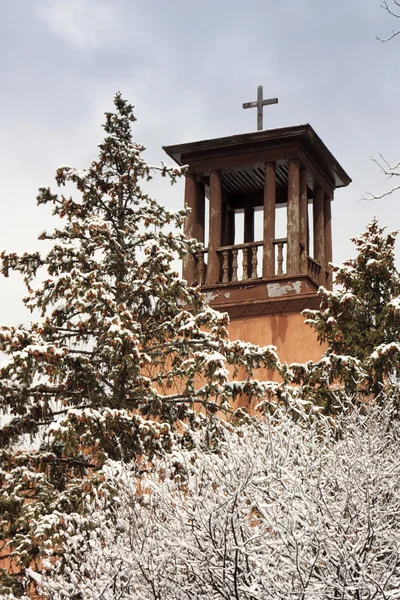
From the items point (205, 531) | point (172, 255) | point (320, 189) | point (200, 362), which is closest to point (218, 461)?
point (205, 531)

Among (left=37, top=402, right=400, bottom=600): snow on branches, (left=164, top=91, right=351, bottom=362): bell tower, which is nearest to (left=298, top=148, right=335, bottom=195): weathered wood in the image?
(left=164, top=91, right=351, bottom=362): bell tower

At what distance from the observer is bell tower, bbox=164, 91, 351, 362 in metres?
17.7

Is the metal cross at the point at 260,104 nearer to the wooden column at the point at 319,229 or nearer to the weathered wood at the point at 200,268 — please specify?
the wooden column at the point at 319,229

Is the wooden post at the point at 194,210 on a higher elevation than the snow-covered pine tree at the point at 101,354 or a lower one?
higher

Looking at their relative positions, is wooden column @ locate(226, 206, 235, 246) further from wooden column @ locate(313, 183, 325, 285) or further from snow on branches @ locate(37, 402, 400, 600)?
snow on branches @ locate(37, 402, 400, 600)

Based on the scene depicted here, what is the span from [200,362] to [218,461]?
3.08 metres

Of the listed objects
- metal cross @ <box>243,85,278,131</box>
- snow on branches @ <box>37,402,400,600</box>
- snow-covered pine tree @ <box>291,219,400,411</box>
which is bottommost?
snow on branches @ <box>37,402,400,600</box>

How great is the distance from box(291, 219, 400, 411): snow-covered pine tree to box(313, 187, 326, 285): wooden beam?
195 inches

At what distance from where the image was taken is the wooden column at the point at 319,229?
65.9 feet

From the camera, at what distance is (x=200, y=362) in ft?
38.9

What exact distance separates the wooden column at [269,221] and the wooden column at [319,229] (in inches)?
64.7

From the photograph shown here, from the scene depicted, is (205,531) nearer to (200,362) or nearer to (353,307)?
(200,362)

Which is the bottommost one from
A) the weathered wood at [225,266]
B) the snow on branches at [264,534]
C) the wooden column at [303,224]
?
the snow on branches at [264,534]

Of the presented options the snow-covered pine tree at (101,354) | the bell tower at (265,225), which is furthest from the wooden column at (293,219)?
the snow-covered pine tree at (101,354)
